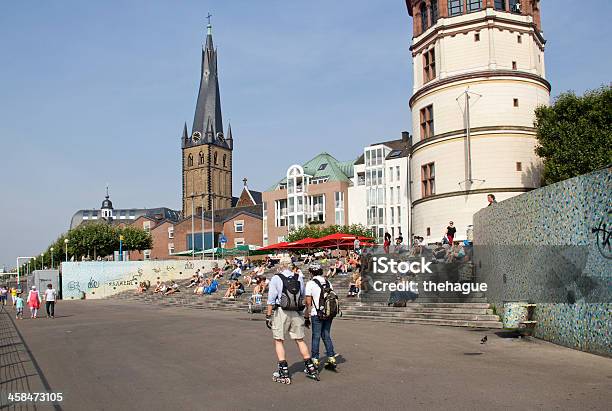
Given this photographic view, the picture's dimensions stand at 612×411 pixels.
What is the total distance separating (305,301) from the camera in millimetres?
10367

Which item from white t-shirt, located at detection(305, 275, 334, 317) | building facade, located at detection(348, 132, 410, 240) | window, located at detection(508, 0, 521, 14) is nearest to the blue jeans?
white t-shirt, located at detection(305, 275, 334, 317)

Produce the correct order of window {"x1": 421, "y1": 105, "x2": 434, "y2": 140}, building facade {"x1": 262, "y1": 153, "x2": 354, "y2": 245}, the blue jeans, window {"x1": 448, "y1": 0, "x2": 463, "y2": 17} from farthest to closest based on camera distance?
building facade {"x1": 262, "y1": 153, "x2": 354, "y2": 245}
window {"x1": 421, "y1": 105, "x2": 434, "y2": 140}
window {"x1": 448, "y1": 0, "x2": 463, "y2": 17}
the blue jeans

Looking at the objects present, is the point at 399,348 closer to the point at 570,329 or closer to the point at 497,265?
the point at 570,329

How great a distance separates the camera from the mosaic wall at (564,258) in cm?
1165

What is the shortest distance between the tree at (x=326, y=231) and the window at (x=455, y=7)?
122 ft

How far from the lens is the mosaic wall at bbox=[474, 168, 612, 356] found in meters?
11.6

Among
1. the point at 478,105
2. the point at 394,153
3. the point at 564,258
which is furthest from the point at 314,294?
the point at 394,153

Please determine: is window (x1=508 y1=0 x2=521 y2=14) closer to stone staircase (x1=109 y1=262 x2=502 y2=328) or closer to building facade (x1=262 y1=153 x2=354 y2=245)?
stone staircase (x1=109 y1=262 x2=502 y2=328)

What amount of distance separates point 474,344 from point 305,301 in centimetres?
556

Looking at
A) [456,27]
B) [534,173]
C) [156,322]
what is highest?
[456,27]

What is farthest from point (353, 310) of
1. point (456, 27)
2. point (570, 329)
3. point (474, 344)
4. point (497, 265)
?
point (456, 27)

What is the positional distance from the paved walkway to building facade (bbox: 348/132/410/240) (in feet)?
182

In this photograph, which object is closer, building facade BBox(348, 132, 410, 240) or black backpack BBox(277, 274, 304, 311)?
black backpack BBox(277, 274, 304, 311)

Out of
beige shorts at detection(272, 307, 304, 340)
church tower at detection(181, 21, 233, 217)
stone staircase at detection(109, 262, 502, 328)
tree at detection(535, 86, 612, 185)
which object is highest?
church tower at detection(181, 21, 233, 217)
